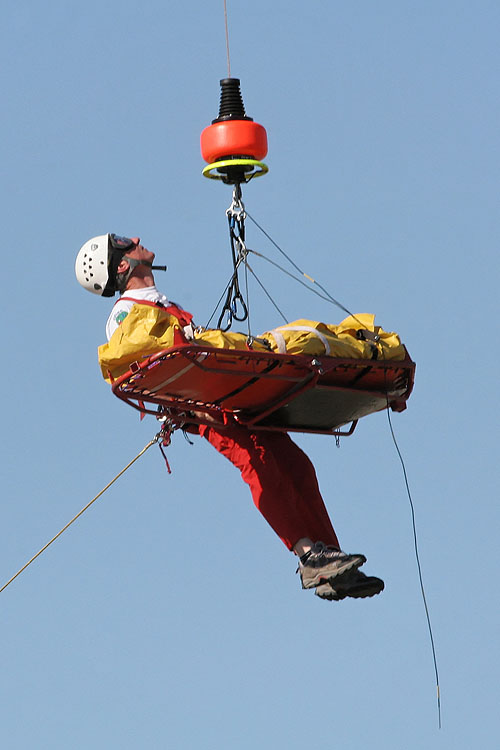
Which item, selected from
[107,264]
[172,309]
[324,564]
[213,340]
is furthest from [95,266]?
[324,564]

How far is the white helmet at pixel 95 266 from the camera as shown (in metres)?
16.6

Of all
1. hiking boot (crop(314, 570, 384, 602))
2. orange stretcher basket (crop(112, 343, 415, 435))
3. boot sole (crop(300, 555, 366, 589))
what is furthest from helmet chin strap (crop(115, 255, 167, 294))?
hiking boot (crop(314, 570, 384, 602))

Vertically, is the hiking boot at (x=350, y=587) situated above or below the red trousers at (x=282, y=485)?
below

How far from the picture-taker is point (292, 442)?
54.5 feet

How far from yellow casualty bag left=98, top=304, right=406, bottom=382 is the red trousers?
115 cm

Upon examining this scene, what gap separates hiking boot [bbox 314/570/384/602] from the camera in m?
16.0

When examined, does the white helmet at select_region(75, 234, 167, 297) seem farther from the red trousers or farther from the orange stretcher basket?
the red trousers

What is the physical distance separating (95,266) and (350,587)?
10.4 feet

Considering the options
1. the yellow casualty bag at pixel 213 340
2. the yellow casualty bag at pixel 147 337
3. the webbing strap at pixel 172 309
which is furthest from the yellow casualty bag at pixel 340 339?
the webbing strap at pixel 172 309

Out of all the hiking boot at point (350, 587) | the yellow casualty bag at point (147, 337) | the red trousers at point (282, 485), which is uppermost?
the yellow casualty bag at point (147, 337)

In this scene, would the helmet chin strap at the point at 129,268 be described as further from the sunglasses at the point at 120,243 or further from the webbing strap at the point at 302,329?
the webbing strap at the point at 302,329

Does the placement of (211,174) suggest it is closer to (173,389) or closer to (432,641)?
(173,389)

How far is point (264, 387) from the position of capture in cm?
1580

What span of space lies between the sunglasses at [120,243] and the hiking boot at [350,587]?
3012 millimetres
